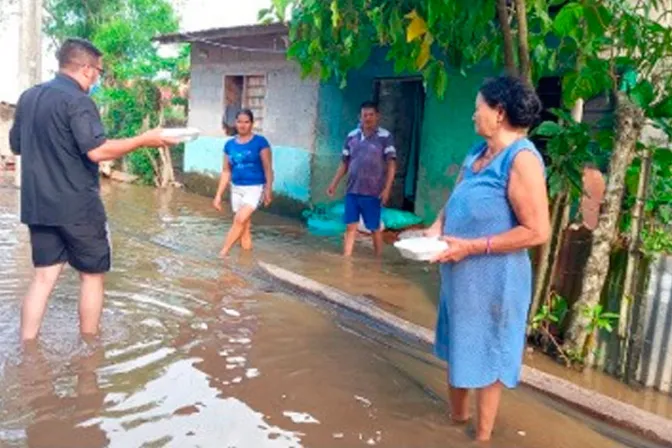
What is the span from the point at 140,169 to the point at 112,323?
467 inches

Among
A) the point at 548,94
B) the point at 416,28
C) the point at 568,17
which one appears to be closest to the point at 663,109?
the point at 568,17

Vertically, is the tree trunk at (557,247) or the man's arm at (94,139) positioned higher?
the man's arm at (94,139)

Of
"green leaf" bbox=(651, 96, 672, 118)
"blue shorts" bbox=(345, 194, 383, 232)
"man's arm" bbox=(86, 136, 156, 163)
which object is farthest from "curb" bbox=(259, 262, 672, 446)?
"blue shorts" bbox=(345, 194, 383, 232)

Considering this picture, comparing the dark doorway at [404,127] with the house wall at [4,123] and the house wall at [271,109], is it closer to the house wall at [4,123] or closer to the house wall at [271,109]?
the house wall at [271,109]

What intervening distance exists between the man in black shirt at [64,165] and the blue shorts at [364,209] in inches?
152

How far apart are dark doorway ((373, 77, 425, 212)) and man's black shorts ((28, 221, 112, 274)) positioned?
24.5 ft

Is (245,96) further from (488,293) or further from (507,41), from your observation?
(488,293)

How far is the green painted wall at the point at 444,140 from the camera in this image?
881cm

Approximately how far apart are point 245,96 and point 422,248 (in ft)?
36.0

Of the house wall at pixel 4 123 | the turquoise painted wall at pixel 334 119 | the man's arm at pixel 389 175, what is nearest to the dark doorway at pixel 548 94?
the man's arm at pixel 389 175

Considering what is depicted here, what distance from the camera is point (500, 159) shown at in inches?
107

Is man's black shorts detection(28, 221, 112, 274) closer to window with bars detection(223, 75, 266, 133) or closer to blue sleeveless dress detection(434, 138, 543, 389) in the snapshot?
blue sleeveless dress detection(434, 138, 543, 389)

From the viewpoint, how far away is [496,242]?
2668 mm

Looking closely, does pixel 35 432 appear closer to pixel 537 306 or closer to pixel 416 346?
pixel 416 346
